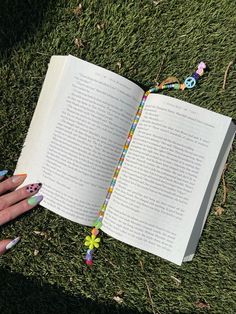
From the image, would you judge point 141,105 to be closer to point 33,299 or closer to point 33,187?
point 33,187

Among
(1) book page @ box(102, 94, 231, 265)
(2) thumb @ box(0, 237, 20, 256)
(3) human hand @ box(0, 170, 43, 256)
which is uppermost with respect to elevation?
(1) book page @ box(102, 94, 231, 265)

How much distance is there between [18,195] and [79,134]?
358 millimetres

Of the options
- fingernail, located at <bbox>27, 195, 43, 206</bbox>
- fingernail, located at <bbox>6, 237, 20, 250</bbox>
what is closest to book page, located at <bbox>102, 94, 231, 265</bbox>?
fingernail, located at <bbox>27, 195, 43, 206</bbox>

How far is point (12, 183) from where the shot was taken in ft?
5.61

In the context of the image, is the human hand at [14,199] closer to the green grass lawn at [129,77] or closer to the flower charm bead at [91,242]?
the green grass lawn at [129,77]

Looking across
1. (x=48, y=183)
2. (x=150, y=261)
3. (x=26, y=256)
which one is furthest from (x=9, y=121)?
(x=150, y=261)

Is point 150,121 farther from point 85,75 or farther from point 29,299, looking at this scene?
point 29,299

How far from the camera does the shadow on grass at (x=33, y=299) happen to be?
1795 mm

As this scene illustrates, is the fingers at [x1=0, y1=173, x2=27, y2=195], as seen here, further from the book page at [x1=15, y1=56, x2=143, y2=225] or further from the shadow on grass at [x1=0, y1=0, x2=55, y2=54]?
the shadow on grass at [x1=0, y1=0, x2=55, y2=54]

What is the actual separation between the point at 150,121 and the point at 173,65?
0.86 feet

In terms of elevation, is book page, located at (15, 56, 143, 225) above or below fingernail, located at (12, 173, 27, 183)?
above

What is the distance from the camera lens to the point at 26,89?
172cm

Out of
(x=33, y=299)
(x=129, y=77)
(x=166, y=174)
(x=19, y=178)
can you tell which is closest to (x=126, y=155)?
(x=166, y=174)

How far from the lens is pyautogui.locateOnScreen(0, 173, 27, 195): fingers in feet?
5.59
